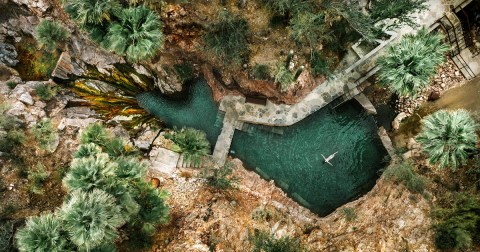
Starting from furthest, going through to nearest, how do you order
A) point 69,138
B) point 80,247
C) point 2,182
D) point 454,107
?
1. point 454,107
2. point 69,138
3. point 2,182
4. point 80,247

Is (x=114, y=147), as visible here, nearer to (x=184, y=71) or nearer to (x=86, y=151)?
(x=86, y=151)

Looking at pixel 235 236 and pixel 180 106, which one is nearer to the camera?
pixel 235 236

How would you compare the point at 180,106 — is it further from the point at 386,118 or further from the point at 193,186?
the point at 386,118

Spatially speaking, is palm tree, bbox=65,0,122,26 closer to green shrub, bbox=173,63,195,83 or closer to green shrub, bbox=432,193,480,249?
green shrub, bbox=173,63,195,83

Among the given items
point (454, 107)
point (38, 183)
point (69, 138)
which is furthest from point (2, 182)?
point (454, 107)

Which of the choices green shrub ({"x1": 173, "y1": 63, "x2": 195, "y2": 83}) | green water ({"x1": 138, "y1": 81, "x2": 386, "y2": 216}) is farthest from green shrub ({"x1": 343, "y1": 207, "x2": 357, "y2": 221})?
green shrub ({"x1": 173, "y1": 63, "x2": 195, "y2": 83})

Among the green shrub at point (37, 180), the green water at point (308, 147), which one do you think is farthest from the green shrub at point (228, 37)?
the green shrub at point (37, 180)
